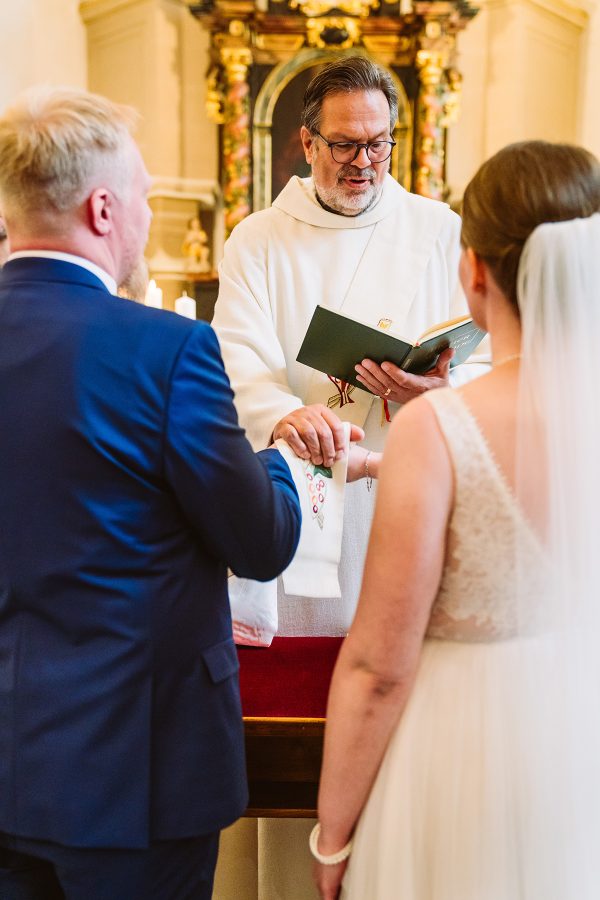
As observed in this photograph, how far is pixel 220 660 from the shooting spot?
4.54 feet

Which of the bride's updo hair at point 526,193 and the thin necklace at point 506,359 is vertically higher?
the bride's updo hair at point 526,193

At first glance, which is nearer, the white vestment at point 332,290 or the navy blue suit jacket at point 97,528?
the navy blue suit jacket at point 97,528

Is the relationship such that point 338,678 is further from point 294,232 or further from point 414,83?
point 414,83

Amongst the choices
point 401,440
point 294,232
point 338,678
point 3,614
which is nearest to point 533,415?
point 401,440

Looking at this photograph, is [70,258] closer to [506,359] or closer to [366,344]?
[506,359]

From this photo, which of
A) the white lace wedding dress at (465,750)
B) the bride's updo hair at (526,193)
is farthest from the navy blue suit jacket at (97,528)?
the bride's updo hair at (526,193)

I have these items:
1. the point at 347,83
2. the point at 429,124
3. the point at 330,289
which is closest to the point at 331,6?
the point at 429,124

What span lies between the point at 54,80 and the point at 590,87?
16.8ft

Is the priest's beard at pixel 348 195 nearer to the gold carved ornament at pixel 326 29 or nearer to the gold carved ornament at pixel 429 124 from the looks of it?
the gold carved ornament at pixel 429 124

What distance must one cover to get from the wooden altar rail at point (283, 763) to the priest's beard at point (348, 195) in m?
1.53

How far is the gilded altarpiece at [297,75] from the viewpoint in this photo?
8.29 meters

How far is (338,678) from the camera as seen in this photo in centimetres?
135

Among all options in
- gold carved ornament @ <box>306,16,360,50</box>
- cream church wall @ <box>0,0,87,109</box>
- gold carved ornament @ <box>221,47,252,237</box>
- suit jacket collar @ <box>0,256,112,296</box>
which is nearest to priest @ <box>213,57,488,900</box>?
suit jacket collar @ <box>0,256,112,296</box>

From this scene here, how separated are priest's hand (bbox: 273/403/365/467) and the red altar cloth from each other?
0.56 metres
